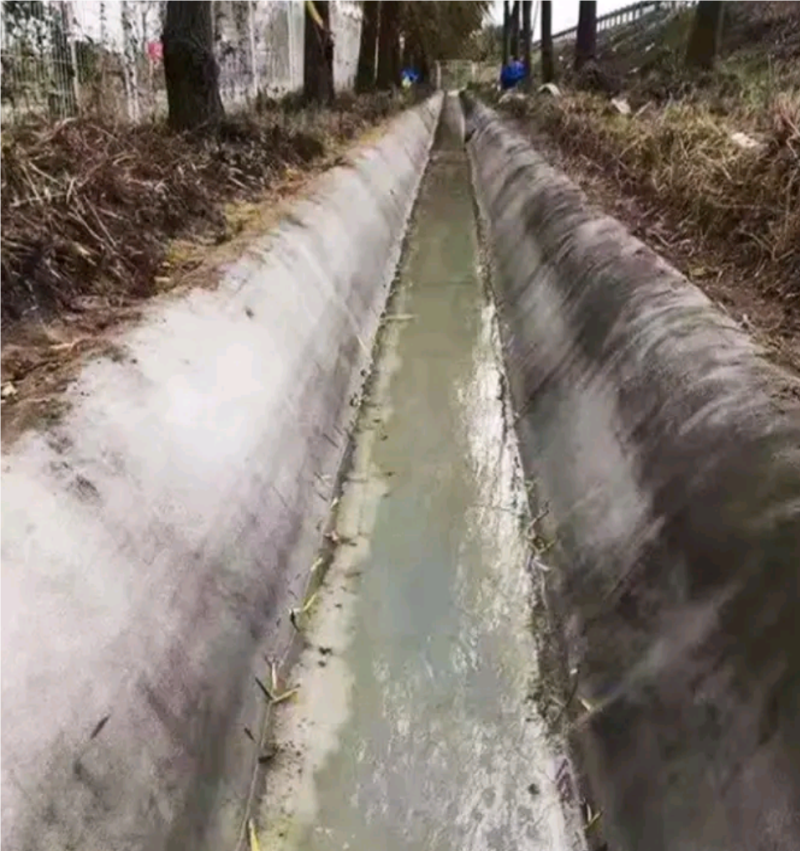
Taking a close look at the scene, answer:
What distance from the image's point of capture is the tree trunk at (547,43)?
22.5 m

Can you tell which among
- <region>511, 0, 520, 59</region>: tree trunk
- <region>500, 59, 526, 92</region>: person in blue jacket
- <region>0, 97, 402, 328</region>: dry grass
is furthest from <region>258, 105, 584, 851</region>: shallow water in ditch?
<region>511, 0, 520, 59</region>: tree trunk

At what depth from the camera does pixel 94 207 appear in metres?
4.34

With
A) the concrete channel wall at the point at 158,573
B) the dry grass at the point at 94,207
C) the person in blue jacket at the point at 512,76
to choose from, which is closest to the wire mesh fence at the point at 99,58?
the dry grass at the point at 94,207

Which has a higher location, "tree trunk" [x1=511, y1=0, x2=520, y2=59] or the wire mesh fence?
the wire mesh fence

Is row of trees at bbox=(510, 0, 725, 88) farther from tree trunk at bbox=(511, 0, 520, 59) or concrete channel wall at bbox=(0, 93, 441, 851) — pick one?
concrete channel wall at bbox=(0, 93, 441, 851)

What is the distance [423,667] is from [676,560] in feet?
2.80

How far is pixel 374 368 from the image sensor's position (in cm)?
583

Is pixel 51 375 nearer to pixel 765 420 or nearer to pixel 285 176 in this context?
pixel 765 420

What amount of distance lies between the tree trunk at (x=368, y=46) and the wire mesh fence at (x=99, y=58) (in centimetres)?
486

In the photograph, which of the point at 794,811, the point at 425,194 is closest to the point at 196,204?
the point at 794,811

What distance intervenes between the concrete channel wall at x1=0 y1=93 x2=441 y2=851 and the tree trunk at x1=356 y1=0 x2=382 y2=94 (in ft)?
52.3

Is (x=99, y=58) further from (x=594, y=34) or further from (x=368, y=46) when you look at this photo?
(x=594, y=34)

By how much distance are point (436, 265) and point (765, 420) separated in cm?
645

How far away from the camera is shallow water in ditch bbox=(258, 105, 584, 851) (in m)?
2.47
